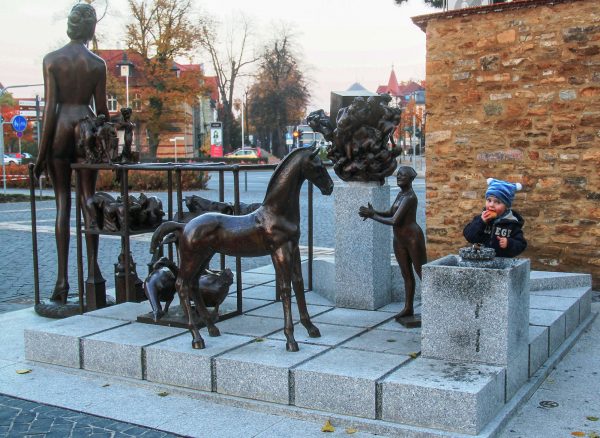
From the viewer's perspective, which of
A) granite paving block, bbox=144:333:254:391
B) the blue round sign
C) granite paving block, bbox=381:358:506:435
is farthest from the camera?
the blue round sign

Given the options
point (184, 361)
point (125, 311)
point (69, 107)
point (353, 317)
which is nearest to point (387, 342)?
point (353, 317)

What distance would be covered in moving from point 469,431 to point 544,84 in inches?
247

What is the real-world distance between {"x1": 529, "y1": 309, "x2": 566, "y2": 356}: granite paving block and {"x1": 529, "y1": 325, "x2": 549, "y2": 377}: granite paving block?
13cm

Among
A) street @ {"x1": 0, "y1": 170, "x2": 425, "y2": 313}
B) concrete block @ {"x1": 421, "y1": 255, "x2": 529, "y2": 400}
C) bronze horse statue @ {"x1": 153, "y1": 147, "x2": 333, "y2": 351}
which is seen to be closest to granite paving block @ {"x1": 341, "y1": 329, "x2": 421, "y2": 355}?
concrete block @ {"x1": 421, "y1": 255, "x2": 529, "y2": 400}

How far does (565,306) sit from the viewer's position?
642 centimetres

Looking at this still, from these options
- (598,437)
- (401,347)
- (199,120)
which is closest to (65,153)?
(401,347)

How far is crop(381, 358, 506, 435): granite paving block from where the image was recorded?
13.5ft

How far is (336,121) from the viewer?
6828mm

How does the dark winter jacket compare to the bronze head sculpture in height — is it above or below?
below

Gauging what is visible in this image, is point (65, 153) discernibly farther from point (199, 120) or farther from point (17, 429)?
point (199, 120)

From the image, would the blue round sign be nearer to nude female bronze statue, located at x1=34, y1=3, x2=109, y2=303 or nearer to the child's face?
nude female bronze statue, located at x1=34, y1=3, x2=109, y2=303

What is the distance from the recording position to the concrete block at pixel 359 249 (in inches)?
258

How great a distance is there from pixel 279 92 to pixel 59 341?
63.9m

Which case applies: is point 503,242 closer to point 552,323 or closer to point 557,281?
point 552,323
